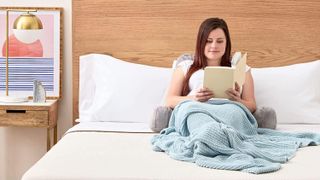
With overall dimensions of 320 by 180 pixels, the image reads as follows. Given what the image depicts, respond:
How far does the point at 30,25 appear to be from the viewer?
123 inches

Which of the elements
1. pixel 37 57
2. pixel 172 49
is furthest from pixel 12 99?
pixel 172 49

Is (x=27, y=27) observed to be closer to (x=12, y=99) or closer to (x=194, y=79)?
(x=12, y=99)

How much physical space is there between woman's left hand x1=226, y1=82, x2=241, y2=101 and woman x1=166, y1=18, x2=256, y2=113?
0.11 metres

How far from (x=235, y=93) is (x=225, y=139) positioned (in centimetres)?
57

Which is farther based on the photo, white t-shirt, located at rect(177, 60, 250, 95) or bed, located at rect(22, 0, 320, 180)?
bed, located at rect(22, 0, 320, 180)

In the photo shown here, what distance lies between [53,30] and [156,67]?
662mm

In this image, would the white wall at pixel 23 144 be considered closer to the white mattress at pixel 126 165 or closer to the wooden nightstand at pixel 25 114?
the wooden nightstand at pixel 25 114

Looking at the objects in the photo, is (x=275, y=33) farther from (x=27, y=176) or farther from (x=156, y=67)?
(x=27, y=176)

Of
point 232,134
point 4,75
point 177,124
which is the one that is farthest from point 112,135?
point 4,75

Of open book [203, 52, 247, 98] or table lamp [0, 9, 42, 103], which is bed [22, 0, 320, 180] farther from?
open book [203, 52, 247, 98]

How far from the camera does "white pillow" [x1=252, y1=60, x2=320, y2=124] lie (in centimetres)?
306

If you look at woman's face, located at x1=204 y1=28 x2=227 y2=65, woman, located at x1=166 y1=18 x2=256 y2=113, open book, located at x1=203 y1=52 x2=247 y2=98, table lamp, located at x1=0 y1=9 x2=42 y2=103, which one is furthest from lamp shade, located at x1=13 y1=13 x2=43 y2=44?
open book, located at x1=203 y1=52 x2=247 y2=98

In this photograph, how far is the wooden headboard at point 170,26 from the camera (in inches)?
132

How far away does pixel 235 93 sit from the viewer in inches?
107
